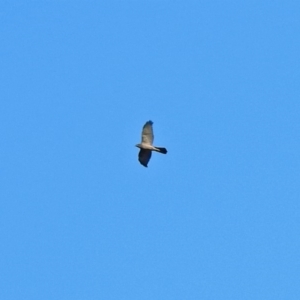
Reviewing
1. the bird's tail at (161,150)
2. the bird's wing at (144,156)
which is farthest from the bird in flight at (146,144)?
the bird's tail at (161,150)

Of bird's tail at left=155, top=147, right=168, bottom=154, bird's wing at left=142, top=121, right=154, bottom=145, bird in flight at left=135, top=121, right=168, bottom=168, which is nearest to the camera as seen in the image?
bird's tail at left=155, top=147, right=168, bottom=154

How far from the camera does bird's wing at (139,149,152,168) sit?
42.7 meters

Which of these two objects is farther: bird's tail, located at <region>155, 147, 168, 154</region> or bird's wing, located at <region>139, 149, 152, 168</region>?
bird's wing, located at <region>139, 149, 152, 168</region>

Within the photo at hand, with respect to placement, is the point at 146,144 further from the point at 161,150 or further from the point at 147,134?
the point at 161,150

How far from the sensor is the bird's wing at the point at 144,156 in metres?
42.7

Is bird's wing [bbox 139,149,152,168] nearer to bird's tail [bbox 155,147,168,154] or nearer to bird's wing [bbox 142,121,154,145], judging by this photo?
bird's wing [bbox 142,121,154,145]

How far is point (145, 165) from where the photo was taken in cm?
4303

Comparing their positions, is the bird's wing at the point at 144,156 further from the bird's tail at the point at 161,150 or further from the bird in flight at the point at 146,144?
the bird's tail at the point at 161,150

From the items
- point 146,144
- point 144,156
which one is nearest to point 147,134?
point 146,144

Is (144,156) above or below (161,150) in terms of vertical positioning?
above

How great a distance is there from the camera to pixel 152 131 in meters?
42.8

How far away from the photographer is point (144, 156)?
42875 mm

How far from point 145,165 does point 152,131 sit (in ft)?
6.14

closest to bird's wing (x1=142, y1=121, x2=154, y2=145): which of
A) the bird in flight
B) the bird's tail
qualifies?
the bird in flight
